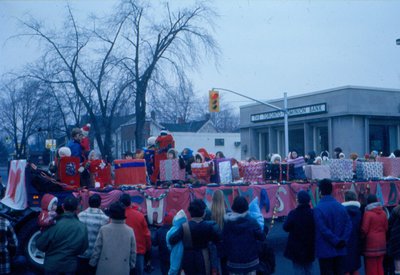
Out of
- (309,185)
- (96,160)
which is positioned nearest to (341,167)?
(309,185)

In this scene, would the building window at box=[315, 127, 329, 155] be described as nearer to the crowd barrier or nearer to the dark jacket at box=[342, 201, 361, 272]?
the crowd barrier

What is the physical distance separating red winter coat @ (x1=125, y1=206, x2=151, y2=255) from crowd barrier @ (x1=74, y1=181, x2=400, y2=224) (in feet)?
8.66

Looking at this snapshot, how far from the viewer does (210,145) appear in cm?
4600

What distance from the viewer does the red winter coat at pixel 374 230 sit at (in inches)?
289

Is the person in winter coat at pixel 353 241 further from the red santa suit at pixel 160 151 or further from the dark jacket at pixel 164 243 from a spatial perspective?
the red santa suit at pixel 160 151

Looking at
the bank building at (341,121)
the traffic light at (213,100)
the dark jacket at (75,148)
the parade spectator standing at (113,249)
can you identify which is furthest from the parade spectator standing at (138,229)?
the bank building at (341,121)

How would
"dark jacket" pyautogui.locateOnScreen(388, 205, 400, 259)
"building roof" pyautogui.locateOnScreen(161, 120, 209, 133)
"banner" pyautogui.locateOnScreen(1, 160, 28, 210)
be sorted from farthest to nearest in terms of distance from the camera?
"building roof" pyautogui.locateOnScreen(161, 120, 209, 133)
"banner" pyautogui.locateOnScreen(1, 160, 28, 210)
"dark jacket" pyautogui.locateOnScreen(388, 205, 400, 259)

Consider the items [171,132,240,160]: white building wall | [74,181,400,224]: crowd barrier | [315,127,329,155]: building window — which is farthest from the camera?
[171,132,240,160]: white building wall

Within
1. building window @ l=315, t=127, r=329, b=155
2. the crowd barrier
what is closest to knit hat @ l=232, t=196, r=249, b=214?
the crowd barrier

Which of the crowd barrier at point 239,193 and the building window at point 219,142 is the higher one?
the building window at point 219,142

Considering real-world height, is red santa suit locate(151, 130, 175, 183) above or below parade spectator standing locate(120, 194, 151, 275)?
above

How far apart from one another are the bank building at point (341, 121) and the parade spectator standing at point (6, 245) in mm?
28580

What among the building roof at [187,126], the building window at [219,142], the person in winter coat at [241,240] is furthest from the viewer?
the building roof at [187,126]

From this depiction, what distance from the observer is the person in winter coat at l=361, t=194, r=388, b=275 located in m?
7.34
